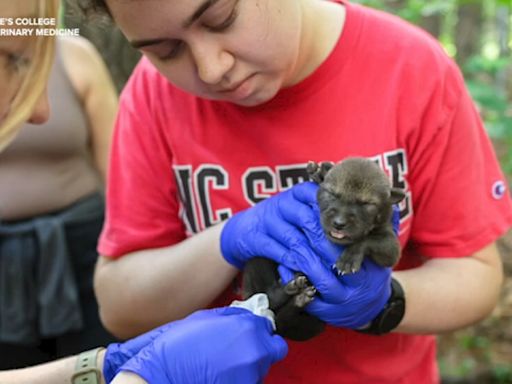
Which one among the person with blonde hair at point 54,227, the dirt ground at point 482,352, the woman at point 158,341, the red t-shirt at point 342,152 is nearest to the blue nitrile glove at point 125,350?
the woman at point 158,341

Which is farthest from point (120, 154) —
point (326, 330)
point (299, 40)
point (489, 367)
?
point (489, 367)

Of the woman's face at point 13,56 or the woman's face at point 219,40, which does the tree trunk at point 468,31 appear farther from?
the woman's face at point 13,56

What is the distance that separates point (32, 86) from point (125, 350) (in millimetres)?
634

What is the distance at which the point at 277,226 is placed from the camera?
5.12ft

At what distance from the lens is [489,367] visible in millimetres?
3461

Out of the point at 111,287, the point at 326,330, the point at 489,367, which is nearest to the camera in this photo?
the point at 326,330

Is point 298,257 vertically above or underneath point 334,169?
underneath

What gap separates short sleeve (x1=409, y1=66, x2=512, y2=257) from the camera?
1614mm

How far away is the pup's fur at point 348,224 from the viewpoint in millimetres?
1456

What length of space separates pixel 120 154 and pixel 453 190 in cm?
85

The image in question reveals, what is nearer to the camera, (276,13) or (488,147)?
(276,13)

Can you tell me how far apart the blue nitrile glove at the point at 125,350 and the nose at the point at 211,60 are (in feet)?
1.75

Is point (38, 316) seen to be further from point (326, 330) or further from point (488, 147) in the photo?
point (488, 147)

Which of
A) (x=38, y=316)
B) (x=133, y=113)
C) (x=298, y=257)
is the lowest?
(x=38, y=316)
